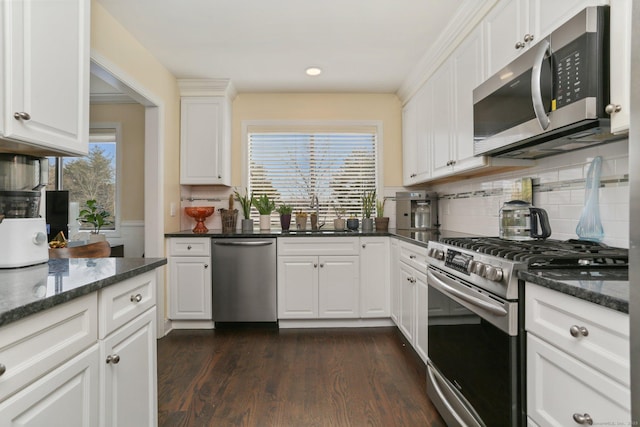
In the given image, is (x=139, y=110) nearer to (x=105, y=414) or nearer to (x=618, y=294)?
(x=105, y=414)

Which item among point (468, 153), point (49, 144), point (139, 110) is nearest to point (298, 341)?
point (468, 153)

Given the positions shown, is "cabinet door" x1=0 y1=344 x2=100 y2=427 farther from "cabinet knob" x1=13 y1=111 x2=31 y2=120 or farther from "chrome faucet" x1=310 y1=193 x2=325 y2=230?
"chrome faucet" x1=310 y1=193 x2=325 y2=230

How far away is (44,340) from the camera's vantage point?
91 cm

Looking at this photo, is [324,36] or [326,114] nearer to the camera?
[324,36]

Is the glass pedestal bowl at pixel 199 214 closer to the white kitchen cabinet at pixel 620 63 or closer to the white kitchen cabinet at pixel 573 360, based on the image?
the white kitchen cabinet at pixel 573 360

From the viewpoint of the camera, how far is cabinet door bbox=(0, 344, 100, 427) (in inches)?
32.3

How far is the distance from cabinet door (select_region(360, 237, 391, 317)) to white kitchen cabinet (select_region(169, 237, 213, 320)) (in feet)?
4.71

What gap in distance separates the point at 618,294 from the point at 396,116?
11.2ft

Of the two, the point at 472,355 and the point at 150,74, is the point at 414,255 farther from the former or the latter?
the point at 150,74

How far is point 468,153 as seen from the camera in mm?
2322

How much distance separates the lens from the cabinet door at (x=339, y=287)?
337 cm

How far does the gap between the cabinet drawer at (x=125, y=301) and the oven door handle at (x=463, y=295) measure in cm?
137

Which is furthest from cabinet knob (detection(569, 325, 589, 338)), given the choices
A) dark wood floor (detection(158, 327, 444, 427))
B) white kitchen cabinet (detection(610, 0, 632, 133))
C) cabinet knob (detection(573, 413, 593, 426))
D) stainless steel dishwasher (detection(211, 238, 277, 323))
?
stainless steel dishwasher (detection(211, 238, 277, 323))

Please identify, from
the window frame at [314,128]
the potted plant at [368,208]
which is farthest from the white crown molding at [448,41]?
the potted plant at [368,208]
